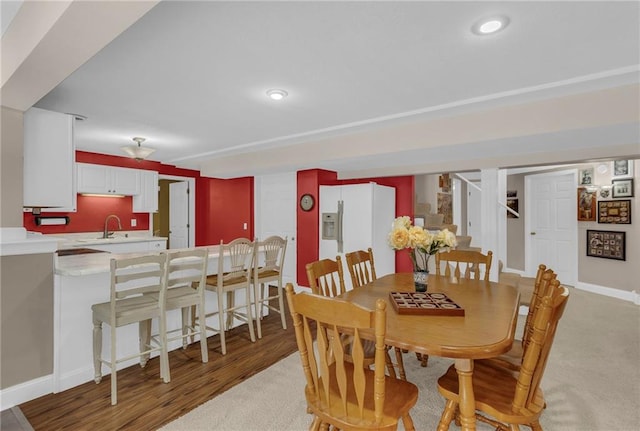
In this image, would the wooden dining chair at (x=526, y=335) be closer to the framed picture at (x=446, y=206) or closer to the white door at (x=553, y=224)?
the white door at (x=553, y=224)

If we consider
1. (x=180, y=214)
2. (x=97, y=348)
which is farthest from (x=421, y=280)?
(x=180, y=214)

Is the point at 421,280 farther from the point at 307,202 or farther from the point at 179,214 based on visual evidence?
the point at 179,214

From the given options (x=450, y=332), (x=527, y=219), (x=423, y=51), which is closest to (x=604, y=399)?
(x=450, y=332)

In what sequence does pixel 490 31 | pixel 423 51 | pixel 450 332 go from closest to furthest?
pixel 450 332
pixel 490 31
pixel 423 51

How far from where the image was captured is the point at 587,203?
5496mm

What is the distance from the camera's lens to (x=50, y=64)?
1.71m

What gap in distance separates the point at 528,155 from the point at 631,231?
8.71ft

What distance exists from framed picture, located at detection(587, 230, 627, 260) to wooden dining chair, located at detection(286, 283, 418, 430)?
5437mm

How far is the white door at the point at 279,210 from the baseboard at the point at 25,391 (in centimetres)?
365

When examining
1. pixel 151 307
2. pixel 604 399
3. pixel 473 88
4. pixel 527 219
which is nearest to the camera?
pixel 604 399

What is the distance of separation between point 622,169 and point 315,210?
4.78 meters

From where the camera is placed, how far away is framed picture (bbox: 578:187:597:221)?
5406 mm

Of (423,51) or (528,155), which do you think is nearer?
(423,51)

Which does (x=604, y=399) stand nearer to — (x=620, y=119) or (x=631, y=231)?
(x=620, y=119)
